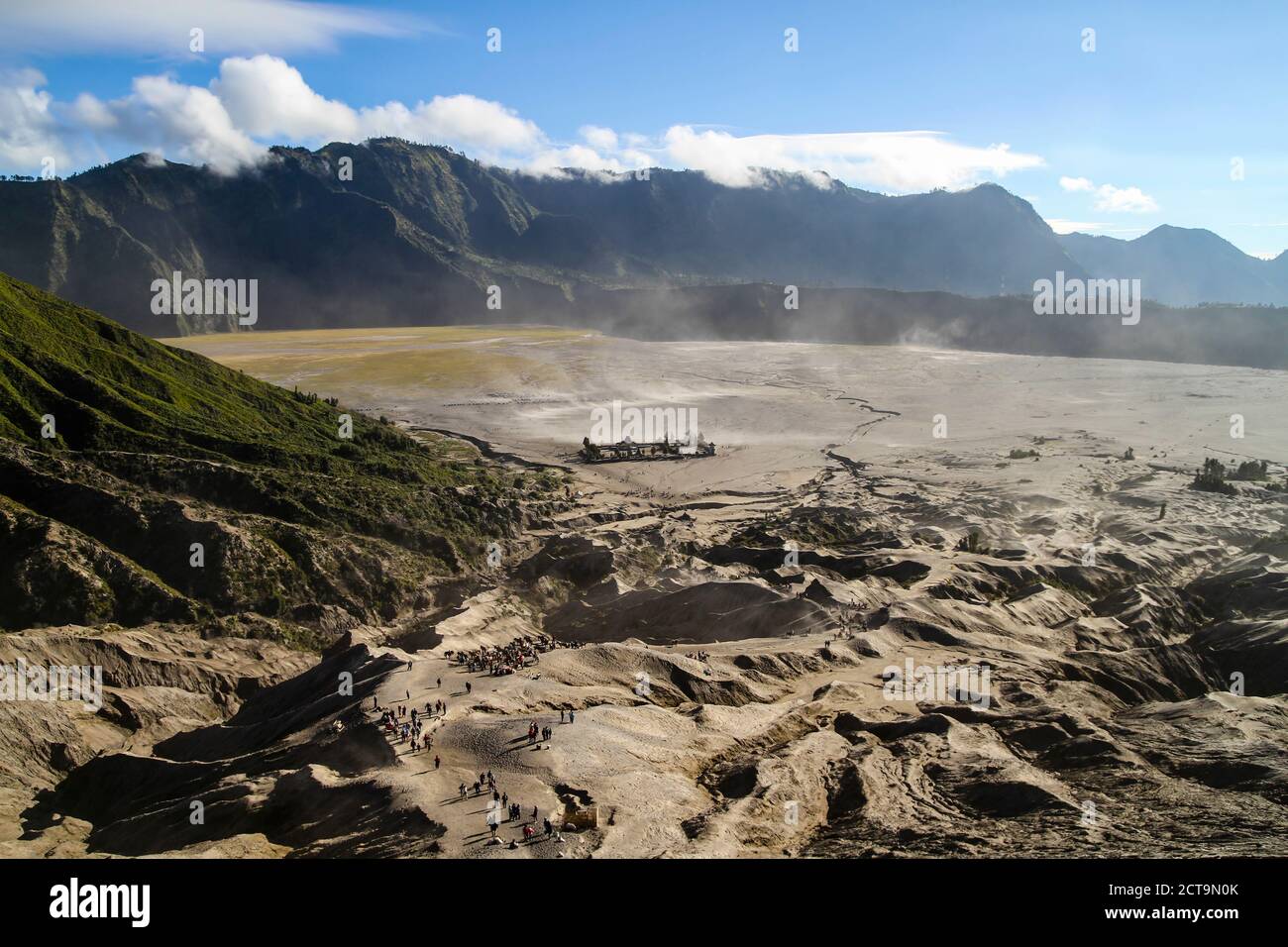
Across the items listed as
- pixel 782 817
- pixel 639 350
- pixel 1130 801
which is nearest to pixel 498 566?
pixel 782 817

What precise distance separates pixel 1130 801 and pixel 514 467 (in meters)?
55.4

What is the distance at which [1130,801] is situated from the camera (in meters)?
24.0

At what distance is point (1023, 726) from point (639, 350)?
391ft

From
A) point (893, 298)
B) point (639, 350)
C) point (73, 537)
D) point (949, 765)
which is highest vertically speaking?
point (893, 298)

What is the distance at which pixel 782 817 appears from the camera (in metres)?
23.1

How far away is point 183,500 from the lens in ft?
147

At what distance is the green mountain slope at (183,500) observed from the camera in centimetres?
3872

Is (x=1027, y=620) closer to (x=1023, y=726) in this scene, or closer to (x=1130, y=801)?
(x=1023, y=726)

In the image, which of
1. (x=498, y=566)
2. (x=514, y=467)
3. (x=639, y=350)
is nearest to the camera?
(x=498, y=566)

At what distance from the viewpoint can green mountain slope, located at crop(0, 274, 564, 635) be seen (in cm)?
3872
